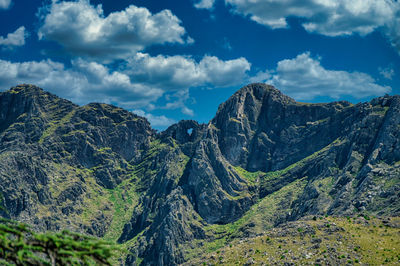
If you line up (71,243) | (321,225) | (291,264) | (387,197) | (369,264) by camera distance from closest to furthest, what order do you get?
1. (71,243)
2. (369,264)
3. (291,264)
4. (321,225)
5. (387,197)

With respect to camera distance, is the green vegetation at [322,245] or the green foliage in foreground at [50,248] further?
the green vegetation at [322,245]

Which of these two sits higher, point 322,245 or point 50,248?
point 50,248

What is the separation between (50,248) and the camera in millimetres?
31938

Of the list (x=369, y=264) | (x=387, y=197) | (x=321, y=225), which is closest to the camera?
(x=369, y=264)

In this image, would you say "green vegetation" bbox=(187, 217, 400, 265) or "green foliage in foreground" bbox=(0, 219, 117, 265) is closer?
"green foliage in foreground" bbox=(0, 219, 117, 265)

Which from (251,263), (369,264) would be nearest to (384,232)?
(369,264)

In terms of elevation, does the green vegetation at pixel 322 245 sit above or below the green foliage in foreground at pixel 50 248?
below

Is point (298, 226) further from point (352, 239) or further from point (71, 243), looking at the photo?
point (71, 243)

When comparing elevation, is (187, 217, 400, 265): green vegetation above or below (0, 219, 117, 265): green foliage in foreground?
below

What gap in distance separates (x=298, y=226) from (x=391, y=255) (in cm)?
3985

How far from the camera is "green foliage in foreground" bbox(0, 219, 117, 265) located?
31.2 metres

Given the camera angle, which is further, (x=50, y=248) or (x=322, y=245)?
(x=322, y=245)

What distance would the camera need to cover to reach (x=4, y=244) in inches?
1264

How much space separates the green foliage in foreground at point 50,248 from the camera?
31.2m
